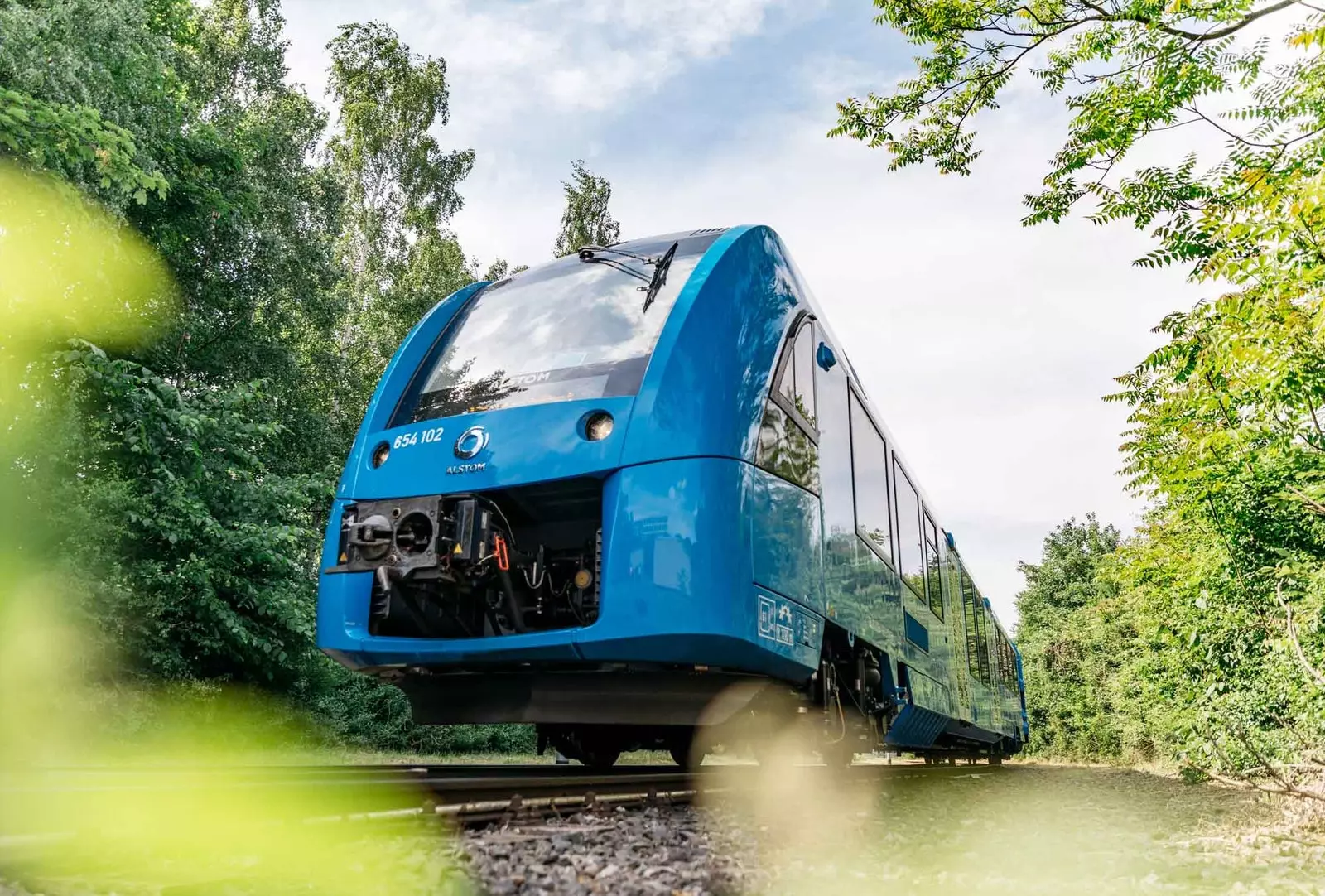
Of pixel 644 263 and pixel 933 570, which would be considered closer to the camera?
pixel 644 263

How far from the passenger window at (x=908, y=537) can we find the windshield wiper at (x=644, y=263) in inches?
150

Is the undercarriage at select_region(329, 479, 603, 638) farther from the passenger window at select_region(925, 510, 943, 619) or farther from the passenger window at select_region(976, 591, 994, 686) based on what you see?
the passenger window at select_region(976, 591, 994, 686)

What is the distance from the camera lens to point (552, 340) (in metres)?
5.42

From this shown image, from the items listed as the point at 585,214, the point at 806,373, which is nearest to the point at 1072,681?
the point at 585,214

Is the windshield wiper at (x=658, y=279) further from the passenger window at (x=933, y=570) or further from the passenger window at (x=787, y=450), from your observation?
the passenger window at (x=933, y=570)

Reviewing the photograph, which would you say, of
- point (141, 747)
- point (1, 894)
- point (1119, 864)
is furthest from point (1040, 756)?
point (1, 894)

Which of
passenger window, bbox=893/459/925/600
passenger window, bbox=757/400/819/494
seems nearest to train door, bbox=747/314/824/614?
passenger window, bbox=757/400/819/494

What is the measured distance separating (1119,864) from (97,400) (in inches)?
525

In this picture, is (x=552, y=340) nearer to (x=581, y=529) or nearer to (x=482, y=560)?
(x=581, y=529)

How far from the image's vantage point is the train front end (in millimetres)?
4277

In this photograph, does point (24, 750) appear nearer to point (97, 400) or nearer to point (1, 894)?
point (97, 400)

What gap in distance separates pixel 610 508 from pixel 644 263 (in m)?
1.88

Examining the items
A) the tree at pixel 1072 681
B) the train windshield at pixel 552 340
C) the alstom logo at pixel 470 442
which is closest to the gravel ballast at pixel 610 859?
the alstom logo at pixel 470 442

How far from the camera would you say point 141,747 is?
10984 mm
